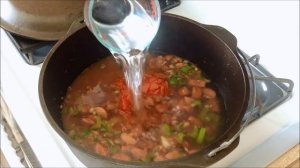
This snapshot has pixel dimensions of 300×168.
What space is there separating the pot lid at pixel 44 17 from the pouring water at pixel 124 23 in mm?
206

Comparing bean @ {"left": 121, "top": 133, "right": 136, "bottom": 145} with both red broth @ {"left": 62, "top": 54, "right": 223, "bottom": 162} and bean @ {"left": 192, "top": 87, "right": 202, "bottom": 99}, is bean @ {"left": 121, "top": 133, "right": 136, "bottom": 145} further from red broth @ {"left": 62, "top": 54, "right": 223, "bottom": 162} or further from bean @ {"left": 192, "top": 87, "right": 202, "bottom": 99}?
bean @ {"left": 192, "top": 87, "right": 202, "bottom": 99}

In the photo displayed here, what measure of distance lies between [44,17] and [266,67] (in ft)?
1.85

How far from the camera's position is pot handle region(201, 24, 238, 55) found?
2.72ft

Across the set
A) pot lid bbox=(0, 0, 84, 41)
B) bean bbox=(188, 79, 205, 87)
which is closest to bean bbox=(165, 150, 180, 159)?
bean bbox=(188, 79, 205, 87)

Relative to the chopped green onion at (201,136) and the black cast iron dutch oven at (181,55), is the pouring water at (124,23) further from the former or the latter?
the chopped green onion at (201,136)

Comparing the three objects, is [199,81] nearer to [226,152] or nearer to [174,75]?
[174,75]

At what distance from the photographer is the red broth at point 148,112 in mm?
816

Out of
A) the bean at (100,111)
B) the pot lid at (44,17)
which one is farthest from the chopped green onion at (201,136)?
the pot lid at (44,17)

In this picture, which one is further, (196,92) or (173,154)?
(196,92)

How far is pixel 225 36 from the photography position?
2.78ft

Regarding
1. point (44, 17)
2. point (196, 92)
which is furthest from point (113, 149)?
point (44, 17)

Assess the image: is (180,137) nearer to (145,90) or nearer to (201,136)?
(201,136)

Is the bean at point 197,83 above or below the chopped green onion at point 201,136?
above

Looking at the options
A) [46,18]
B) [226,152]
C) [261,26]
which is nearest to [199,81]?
[261,26]
